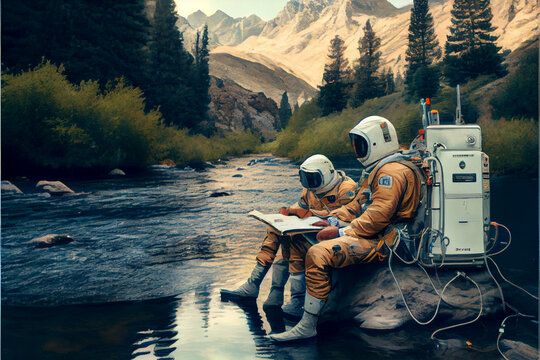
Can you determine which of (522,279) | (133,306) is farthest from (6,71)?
(522,279)

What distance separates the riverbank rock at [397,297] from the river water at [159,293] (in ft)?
0.43

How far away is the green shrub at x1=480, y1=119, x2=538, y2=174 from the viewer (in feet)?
78.3

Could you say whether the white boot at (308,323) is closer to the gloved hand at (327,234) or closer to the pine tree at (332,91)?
the gloved hand at (327,234)

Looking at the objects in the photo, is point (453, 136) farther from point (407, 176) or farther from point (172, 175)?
point (172, 175)

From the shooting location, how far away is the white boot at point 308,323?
15.0ft

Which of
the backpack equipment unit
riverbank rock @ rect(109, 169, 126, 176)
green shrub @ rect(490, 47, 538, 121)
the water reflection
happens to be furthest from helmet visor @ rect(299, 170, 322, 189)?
green shrub @ rect(490, 47, 538, 121)

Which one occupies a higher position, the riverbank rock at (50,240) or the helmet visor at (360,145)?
the helmet visor at (360,145)

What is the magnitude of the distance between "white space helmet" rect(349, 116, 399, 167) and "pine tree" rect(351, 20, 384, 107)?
58648 mm

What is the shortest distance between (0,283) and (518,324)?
6454 mm

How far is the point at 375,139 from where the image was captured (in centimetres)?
489

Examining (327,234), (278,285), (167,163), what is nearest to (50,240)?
(278,285)

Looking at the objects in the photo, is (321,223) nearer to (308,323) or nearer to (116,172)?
(308,323)

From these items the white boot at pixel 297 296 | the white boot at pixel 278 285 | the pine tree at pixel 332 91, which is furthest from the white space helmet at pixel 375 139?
the pine tree at pixel 332 91

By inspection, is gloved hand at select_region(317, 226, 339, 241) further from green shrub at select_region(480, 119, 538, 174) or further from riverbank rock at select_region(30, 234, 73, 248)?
green shrub at select_region(480, 119, 538, 174)
